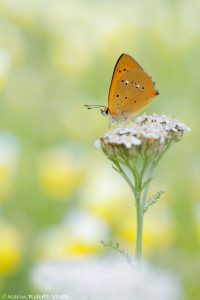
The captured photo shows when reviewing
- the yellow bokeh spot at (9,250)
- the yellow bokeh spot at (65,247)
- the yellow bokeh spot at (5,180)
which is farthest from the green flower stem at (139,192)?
the yellow bokeh spot at (5,180)

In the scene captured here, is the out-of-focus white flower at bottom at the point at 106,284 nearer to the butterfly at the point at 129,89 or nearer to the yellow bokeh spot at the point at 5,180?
the butterfly at the point at 129,89

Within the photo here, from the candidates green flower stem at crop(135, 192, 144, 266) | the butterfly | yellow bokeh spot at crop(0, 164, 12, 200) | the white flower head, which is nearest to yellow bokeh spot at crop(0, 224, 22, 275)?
yellow bokeh spot at crop(0, 164, 12, 200)

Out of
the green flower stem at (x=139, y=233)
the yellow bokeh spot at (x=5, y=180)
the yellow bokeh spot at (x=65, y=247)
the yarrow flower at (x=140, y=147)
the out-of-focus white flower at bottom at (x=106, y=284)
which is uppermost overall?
the yellow bokeh spot at (x=5, y=180)

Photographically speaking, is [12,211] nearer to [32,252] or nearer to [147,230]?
[32,252]

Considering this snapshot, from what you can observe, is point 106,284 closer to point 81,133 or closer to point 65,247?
point 65,247

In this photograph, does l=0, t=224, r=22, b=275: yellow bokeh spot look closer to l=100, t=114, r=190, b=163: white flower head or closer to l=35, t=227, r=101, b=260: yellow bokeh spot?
l=35, t=227, r=101, b=260: yellow bokeh spot

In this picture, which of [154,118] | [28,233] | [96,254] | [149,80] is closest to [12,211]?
[28,233]

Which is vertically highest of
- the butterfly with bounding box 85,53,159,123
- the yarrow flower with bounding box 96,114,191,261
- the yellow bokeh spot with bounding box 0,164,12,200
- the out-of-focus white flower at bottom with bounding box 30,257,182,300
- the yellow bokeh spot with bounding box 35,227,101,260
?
the yellow bokeh spot with bounding box 0,164,12,200
